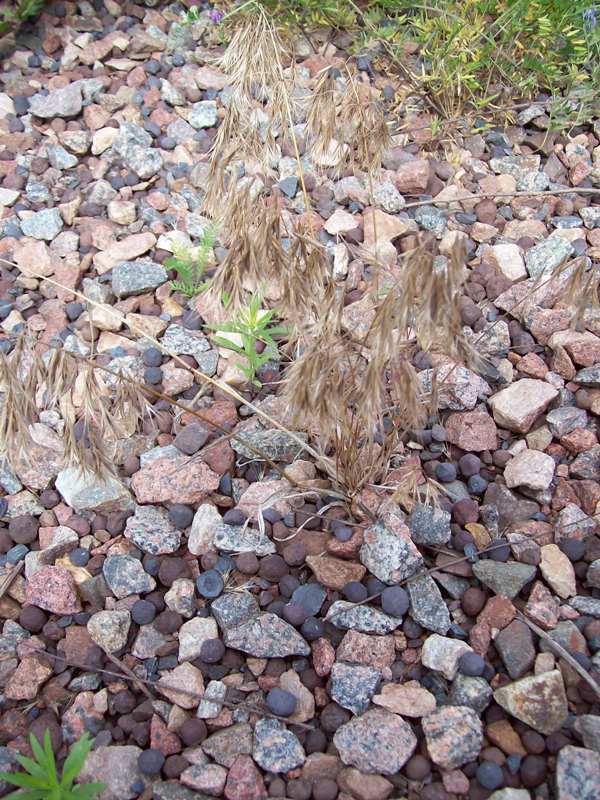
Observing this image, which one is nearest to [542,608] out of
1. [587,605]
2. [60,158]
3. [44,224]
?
[587,605]

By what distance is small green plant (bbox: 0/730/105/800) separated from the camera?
129 cm

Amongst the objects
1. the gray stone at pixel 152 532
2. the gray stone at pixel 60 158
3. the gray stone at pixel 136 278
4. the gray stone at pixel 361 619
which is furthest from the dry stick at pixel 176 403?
the gray stone at pixel 60 158

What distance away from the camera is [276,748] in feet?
4.82

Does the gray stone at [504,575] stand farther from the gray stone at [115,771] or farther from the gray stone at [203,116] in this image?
the gray stone at [203,116]

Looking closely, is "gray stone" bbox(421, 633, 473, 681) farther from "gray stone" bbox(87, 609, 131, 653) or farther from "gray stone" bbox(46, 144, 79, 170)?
"gray stone" bbox(46, 144, 79, 170)

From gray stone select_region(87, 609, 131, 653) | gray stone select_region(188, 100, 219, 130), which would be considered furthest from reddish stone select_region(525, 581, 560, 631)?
gray stone select_region(188, 100, 219, 130)

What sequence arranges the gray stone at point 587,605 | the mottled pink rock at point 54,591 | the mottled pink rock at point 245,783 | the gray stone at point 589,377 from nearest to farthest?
the mottled pink rock at point 245,783 < the gray stone at point 587,605 < the mottled pink rock at point 54,591 < the gray stone at point 589,377

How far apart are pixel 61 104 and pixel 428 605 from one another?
96.0 inches

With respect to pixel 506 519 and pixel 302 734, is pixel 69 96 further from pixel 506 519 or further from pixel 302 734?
pixel 302 734

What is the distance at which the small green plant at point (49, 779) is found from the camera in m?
1.29

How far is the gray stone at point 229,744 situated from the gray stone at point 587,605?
0.79m

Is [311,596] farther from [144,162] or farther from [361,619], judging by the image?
[144,162]

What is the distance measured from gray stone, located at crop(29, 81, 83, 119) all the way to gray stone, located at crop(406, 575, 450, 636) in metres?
2.33

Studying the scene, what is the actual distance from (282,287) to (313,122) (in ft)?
1.52
